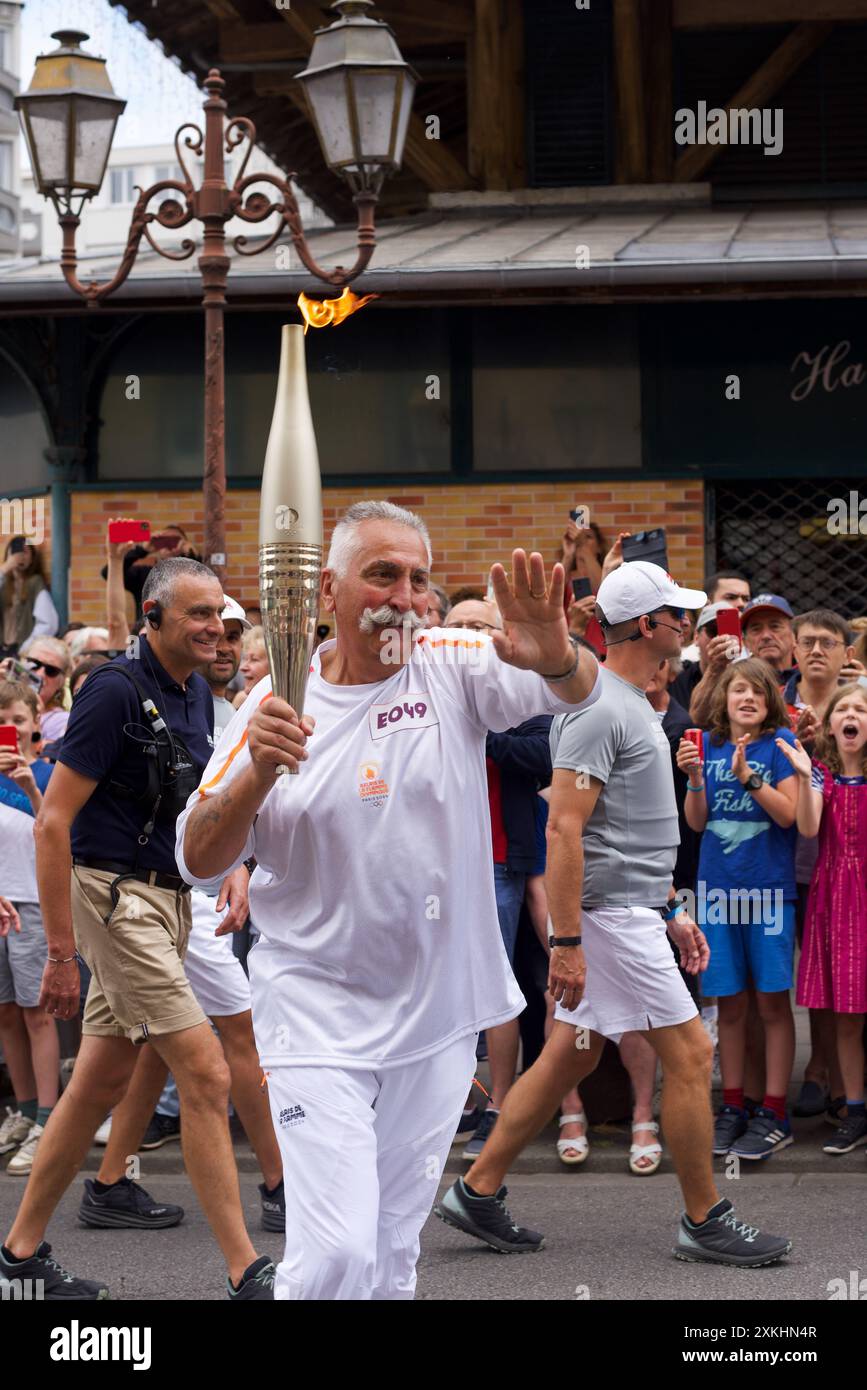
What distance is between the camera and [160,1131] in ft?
26.8

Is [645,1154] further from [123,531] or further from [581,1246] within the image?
[123,531]

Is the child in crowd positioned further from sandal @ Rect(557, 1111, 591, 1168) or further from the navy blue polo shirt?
sandal @ Rect(557, 1111, 591, 1168)

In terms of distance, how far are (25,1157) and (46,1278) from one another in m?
2.01

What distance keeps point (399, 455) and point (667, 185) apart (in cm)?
311

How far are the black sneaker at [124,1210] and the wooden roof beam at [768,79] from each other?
31.6 ft

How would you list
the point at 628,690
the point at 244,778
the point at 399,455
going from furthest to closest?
the point at 399,455 < the point at 628,690 < the point at 244,778

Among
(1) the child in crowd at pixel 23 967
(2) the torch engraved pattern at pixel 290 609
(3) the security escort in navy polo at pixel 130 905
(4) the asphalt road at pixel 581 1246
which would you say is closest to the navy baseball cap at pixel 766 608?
(4) the asphalt road at pixel 581 1246

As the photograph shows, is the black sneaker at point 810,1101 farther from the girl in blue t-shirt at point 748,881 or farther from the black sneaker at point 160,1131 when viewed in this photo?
the black sneaker at point 160,1131

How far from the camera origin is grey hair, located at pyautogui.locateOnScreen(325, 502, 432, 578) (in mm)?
4035

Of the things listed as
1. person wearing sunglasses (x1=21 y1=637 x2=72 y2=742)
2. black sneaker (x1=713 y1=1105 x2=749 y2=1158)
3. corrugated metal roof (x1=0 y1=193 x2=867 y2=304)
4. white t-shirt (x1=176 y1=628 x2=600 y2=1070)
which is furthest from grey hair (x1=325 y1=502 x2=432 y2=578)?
corrugated metal roof (x1=0 y1=193 x2=867 y2=304)

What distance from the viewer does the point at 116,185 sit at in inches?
3159

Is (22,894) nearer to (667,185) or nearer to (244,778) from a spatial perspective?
(244,778)

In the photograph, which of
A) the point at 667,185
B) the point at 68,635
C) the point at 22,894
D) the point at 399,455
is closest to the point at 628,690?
the point at 22,894

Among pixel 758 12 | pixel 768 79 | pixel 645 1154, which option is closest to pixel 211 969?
pixel 645 1154
